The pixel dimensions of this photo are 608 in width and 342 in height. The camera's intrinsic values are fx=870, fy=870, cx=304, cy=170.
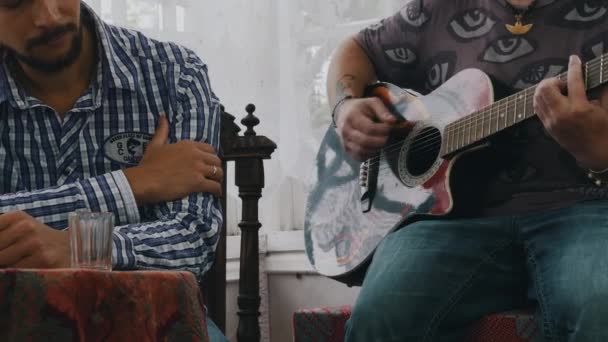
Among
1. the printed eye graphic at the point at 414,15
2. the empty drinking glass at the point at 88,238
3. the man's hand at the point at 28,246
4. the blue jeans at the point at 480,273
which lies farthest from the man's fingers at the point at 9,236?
the printed eye graphic at the point at 414,15

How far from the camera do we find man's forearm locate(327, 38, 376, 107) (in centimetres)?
186

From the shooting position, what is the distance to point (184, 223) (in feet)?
4.31

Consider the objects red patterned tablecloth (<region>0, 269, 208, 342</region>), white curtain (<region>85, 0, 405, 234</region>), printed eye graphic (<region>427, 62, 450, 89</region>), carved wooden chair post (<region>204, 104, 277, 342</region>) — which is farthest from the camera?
white curtain (<region>85, 0, 405, 234</region>)

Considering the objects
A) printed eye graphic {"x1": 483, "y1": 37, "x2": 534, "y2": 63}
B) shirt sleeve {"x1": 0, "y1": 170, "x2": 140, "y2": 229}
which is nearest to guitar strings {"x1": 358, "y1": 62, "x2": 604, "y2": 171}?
printed eye graphic {"x1": 483, "y1": 37, "x2": 534, "y2": 63}

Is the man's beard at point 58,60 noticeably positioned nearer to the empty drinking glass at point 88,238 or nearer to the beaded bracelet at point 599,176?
the empty drinking glass at point 88,238

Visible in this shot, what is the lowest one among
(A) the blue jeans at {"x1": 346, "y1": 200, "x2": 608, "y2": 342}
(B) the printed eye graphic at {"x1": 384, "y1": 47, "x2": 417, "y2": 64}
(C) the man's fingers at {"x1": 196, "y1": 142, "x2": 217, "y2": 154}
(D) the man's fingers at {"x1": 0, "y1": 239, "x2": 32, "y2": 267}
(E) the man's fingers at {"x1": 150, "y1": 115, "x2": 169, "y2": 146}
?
(A) the blue jeans at {"x1": 346, "y1": 200, "x2": 608, "y2": 342}

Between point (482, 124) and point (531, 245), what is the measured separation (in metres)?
0.23

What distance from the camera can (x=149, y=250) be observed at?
1.23m

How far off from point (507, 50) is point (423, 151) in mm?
248

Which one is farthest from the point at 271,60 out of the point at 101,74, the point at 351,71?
the point at 101,74

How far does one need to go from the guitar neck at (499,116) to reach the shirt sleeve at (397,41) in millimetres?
251

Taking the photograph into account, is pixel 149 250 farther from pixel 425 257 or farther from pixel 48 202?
pixel 425 257

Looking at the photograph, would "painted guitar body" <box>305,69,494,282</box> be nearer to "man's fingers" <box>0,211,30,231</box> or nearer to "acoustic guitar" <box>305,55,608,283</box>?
"acoustic guitar" <box>305,55,608,283</box>

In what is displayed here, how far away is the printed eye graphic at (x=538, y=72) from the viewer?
1.47 metres
